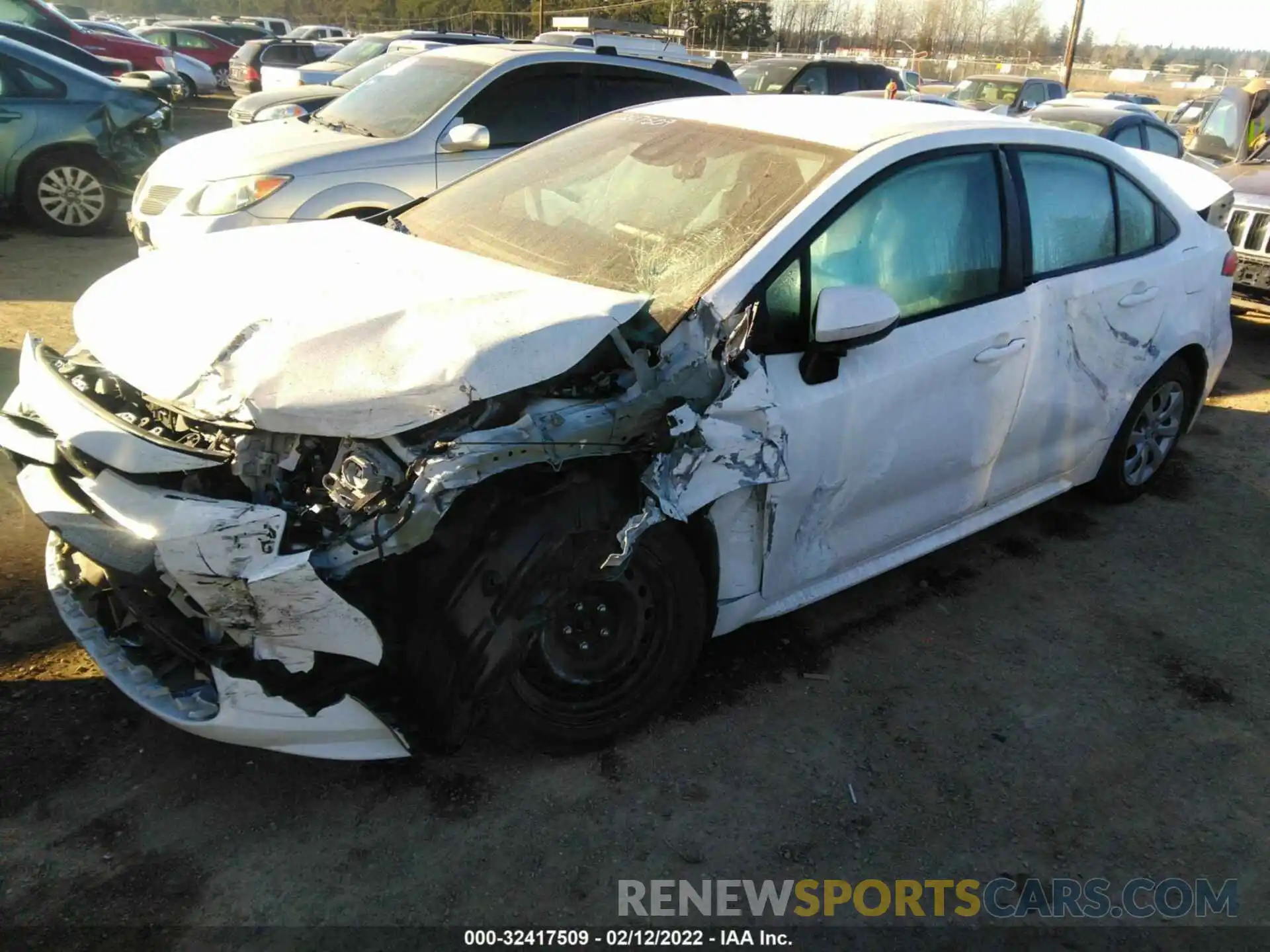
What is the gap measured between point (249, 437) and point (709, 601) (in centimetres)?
137

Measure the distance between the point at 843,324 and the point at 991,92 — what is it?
708 inches

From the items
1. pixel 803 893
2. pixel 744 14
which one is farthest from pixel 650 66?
pixel 744 14

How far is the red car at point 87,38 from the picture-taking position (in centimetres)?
1295

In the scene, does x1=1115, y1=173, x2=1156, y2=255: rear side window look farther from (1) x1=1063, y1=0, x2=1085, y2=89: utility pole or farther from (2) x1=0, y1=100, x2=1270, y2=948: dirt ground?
(1) x1=1063, y1=0, x2=1085, y2=89: utility pole

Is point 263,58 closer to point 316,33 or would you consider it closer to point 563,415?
point 316,33

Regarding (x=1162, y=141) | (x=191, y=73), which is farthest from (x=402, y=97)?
(x=191, y=73)

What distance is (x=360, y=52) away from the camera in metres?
15.2

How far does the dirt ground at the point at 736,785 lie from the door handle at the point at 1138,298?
Result: 1235mm

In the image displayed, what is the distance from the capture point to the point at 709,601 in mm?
2840

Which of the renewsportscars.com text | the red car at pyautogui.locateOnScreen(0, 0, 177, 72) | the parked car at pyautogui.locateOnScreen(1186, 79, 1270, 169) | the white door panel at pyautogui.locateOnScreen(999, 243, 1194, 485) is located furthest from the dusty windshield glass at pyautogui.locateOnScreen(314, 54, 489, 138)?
the red car at pyautogui.locateOnScreen(0, 0, 177, 72)

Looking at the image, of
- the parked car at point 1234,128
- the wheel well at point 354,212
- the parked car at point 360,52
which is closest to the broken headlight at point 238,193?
the wheel well at point 354,212

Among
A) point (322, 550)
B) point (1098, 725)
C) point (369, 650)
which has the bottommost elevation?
point (1098, 725)

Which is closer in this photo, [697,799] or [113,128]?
[697,799]

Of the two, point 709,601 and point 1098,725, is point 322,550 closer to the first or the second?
point 709,601
